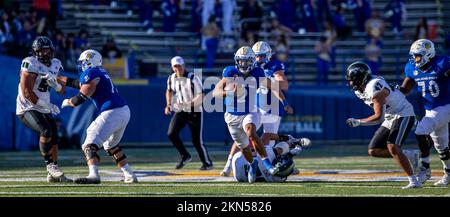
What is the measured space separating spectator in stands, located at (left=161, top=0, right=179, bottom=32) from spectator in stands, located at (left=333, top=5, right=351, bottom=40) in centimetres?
406

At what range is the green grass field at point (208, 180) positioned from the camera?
11062 millimetres

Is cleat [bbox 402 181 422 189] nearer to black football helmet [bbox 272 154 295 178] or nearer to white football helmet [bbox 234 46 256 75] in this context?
black football helmet [bbox 272 154 295 178]

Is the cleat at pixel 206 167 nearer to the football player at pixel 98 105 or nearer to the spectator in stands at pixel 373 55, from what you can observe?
the football player at pixel 98 105

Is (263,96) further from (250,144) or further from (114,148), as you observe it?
(114,148)

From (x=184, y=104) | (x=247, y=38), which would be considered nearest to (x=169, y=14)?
(x=247, y=38)

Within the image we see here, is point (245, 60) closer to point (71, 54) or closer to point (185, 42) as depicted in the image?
point (71, 54)

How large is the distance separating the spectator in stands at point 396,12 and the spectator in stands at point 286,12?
2.67 m

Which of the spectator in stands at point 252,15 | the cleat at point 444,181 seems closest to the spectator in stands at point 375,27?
the spectator in stands at point 252,15

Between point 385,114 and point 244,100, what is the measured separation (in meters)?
1.79

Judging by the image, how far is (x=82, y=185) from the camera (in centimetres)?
1197

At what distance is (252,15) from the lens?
25.8 m

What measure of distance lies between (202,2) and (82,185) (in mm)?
14048
